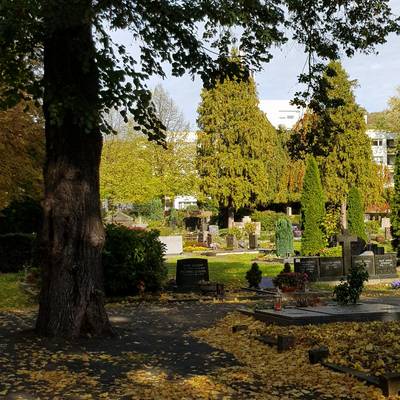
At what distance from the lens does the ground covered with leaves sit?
6438 millimetres

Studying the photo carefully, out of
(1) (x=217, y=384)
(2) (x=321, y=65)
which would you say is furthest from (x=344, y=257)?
(1) (x=217, y=384)

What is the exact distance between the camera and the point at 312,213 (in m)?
31.5

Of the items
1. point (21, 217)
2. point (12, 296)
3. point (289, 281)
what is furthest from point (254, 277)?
point (21, 217)

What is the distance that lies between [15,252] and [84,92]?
14848 millimetres

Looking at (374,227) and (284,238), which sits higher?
(374,227)

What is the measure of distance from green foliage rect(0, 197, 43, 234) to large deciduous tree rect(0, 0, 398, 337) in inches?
603

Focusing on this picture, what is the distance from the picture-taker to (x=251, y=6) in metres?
8.52

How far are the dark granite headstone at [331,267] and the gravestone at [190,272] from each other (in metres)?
4.94

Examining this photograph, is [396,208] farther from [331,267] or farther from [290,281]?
[290,281]

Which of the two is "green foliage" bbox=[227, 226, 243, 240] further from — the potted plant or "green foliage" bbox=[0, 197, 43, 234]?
the potted plant

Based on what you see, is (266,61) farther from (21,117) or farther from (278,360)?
(21,117)

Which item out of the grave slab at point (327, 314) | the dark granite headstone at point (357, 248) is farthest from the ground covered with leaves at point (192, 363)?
the dark granite headstone at point (357, 248)

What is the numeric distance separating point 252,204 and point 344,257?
36722mm

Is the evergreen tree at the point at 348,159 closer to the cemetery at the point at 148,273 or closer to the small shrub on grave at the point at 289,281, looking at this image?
the cemetery at the point at 148,273
